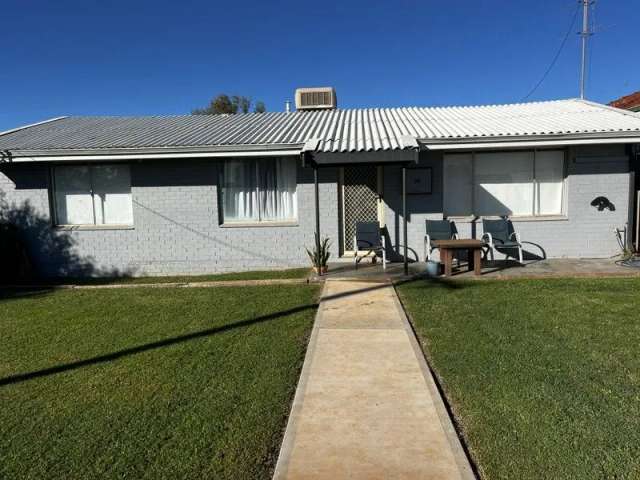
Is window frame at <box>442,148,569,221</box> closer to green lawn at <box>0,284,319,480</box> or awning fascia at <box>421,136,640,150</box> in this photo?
awning fascia at <box>421,136,640,150</box>

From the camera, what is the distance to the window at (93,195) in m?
10.6

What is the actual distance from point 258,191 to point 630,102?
13.5 m

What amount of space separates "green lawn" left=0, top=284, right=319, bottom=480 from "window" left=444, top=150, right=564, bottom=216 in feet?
16.0

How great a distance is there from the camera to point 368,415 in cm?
352

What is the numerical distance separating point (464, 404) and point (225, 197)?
26.0 feet

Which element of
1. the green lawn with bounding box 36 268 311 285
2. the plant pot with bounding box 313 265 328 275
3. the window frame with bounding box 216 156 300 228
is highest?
the window frame with bounding box 216 156 300 228

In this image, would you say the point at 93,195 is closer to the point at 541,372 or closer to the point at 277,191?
the point at 277,191

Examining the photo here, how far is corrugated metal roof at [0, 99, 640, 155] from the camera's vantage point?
31.3 ft

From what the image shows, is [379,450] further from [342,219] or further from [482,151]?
[482,151]

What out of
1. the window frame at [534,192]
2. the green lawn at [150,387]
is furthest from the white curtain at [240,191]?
the window frame at [534,192]

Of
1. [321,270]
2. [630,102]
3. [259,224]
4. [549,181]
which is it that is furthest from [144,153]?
[630,102]

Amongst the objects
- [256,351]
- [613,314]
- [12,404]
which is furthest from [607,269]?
[12,404]

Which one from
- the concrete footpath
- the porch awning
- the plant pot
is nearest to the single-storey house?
the porch awning

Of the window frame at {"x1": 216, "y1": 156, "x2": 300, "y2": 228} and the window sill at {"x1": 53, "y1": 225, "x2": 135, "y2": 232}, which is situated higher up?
the window frame at {"x1": 216, "y1": 156, "x2": 300, "y2": 228}
